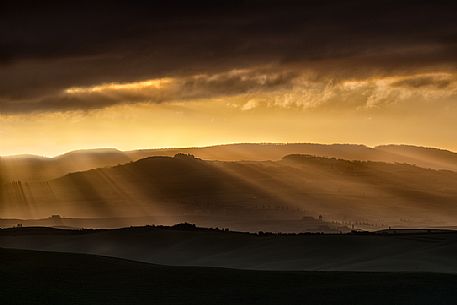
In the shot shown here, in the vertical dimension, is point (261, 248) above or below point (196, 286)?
above

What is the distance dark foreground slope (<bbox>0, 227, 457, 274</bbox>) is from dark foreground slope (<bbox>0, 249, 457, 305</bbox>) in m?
Result: 11.3

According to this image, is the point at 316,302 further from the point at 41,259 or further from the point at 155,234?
the point at 155,234

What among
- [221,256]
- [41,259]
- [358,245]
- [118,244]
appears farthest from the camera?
[118,244]

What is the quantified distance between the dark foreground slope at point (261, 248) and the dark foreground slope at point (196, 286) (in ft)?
37.2

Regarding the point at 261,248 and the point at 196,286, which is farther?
the point at 261,248

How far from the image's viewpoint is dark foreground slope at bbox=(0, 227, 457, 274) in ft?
198

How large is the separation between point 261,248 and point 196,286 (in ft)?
125

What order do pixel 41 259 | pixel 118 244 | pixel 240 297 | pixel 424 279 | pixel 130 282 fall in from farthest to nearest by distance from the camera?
Result: pixel 118 244
pixel 41 259
pixel 130 282
pixel 424 279
pixel 240 297

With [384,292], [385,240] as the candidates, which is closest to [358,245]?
[385,240]

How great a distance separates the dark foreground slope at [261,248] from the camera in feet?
198

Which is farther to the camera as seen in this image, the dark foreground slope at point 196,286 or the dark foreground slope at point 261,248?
the dark foreground slope at point 261,248

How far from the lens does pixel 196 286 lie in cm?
4228

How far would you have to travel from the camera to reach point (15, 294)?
37.3 metres

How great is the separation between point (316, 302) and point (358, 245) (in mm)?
37239
